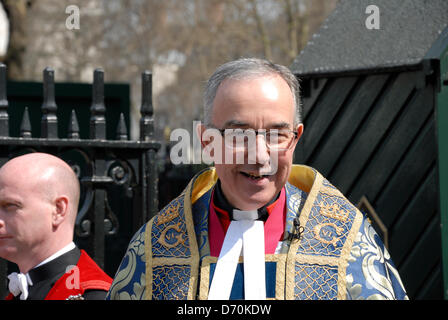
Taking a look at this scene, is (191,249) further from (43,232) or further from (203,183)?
(43,232)

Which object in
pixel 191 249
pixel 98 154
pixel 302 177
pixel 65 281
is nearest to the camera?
pixel 191 249

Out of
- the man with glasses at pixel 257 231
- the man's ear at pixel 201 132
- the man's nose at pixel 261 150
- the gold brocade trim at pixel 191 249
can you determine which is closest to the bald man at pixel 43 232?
the man with glasses at pixel 257 231

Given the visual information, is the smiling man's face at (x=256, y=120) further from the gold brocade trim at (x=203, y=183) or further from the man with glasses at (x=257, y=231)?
the gold brocade trim at (x=203, y=183)

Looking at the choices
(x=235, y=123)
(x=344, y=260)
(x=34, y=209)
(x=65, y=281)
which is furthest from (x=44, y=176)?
(x=344, y=260)

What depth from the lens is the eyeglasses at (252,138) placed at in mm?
2432

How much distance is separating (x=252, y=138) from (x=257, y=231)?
1.25 feet

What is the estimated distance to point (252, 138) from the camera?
2426mm

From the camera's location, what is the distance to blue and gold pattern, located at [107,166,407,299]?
100 inches

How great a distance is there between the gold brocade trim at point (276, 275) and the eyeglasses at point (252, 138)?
425mm

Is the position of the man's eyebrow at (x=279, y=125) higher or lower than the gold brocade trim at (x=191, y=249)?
higher

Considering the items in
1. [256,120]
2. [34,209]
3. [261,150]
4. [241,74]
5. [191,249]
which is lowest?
[191,249]

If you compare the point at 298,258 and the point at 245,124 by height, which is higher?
the point at 245,124

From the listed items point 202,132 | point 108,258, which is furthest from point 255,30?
point 202,132
